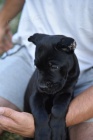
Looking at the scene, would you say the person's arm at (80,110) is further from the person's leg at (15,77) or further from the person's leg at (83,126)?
the person's leg at (15,77)

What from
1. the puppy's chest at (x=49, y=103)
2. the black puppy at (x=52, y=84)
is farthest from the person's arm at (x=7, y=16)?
the puppy's chest at (x=49, y=103)

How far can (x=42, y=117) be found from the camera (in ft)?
8.03

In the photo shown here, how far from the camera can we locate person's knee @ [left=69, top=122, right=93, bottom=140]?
2529 mm

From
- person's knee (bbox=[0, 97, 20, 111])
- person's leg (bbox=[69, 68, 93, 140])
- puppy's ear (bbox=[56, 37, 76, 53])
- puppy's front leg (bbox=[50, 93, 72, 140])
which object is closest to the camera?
puppy's ear (bbox=[56, 37, 76, 53])

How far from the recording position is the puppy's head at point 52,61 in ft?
7.62

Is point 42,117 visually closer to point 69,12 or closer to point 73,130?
point 73,130

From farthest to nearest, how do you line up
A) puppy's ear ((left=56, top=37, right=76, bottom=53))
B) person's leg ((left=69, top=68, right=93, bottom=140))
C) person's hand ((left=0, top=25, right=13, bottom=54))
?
person's hand ((left=0, top=25, right=13, bottom=54))
person's leg ((left=69, top=68, right=93, bottom=140))
puppy's ear ((left=56, top=37, right=76, bottom=53))

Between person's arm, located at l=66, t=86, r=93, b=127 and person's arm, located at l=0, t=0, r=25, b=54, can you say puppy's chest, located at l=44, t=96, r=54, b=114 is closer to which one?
person's arm, located at l=66, t=86, r=93, b=127

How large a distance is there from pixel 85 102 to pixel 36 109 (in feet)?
0.89

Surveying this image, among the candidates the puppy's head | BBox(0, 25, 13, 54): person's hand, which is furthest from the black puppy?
BBox(0, 25, 13, 54): person's hand

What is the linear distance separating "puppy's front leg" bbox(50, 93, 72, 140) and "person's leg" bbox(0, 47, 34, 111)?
1.41 feet

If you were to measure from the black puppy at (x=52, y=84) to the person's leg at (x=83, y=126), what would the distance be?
0.07 meters

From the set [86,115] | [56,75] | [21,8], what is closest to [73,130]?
[86,115]

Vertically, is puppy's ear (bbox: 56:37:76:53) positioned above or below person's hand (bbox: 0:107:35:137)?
above
